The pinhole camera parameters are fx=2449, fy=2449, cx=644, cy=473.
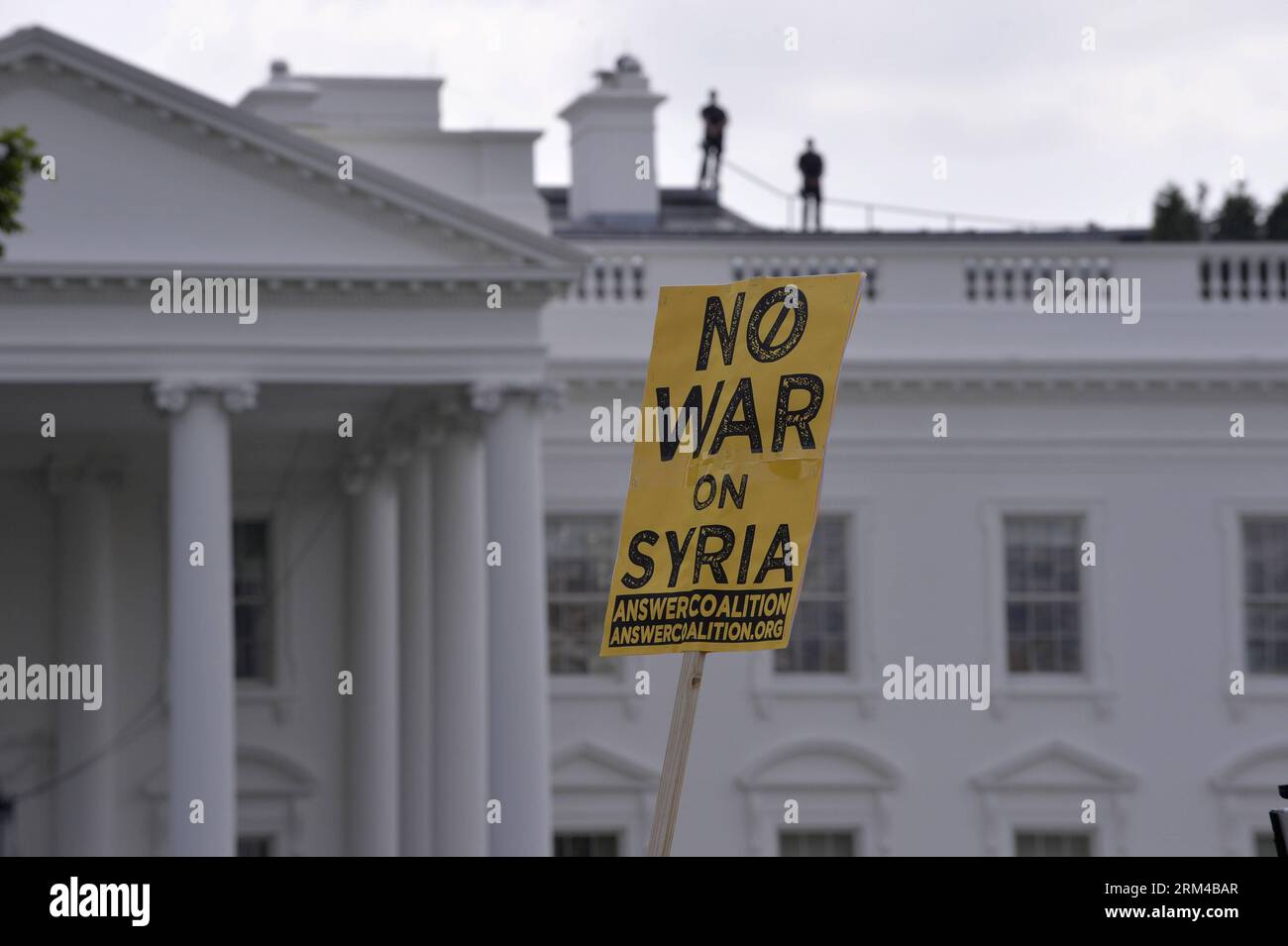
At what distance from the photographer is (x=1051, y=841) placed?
94.8 feet

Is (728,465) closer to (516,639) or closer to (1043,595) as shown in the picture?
(516,639)

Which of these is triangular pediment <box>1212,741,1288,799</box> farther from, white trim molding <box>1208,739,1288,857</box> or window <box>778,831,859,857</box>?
window <box>778,831,859,857</box>

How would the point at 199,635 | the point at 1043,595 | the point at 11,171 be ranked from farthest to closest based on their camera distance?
the point at 1043,595 < the point at 199,635 < the point at 11,171

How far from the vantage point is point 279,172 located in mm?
24422

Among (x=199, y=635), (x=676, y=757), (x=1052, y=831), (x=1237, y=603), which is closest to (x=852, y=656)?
(x=1052, y=831)

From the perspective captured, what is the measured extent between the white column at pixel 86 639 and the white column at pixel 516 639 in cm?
682

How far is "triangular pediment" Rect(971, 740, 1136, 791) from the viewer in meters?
28.7

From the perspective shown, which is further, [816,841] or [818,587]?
[818,587]

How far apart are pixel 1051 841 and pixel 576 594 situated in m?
6.32

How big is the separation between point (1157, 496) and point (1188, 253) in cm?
328

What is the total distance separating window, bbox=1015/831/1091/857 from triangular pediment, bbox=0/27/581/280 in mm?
9449

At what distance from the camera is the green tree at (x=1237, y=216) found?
5516 centimetres
